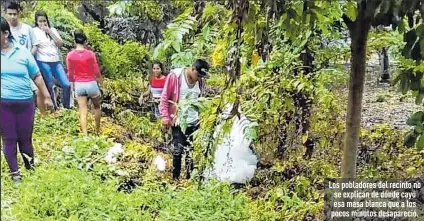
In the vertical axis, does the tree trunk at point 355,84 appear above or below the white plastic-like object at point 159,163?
above

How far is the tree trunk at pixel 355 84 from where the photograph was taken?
273 cm

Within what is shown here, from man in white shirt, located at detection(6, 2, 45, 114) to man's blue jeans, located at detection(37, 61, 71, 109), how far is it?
11.4 inches

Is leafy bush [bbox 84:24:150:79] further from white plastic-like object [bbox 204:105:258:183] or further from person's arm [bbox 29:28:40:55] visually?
white plastic-like object [bbox 204:105:258:183]

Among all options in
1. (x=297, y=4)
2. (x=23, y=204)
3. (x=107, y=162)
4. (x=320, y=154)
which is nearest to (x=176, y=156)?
(x=107, y=162)

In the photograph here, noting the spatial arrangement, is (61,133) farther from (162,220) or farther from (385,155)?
(385,155)

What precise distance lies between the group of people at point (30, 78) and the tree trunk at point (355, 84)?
4.85 ft

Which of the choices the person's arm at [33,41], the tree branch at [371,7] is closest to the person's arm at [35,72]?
the person's arm at [33,41]

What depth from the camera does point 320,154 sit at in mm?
4477

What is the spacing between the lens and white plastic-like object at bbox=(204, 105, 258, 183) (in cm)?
385

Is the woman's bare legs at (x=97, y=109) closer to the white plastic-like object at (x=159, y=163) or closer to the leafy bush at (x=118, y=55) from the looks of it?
the white plastic-like object at (x=159, y=163)

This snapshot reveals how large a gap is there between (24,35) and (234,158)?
5.31 feet

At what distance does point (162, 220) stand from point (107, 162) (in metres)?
1.07

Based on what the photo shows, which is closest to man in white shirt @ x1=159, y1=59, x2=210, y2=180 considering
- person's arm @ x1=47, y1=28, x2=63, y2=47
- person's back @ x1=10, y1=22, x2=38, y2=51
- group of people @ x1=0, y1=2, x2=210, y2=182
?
group of people @ x1=0, y1=2, x2=210, y2=182

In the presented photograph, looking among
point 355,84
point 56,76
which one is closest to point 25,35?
point 56,76
